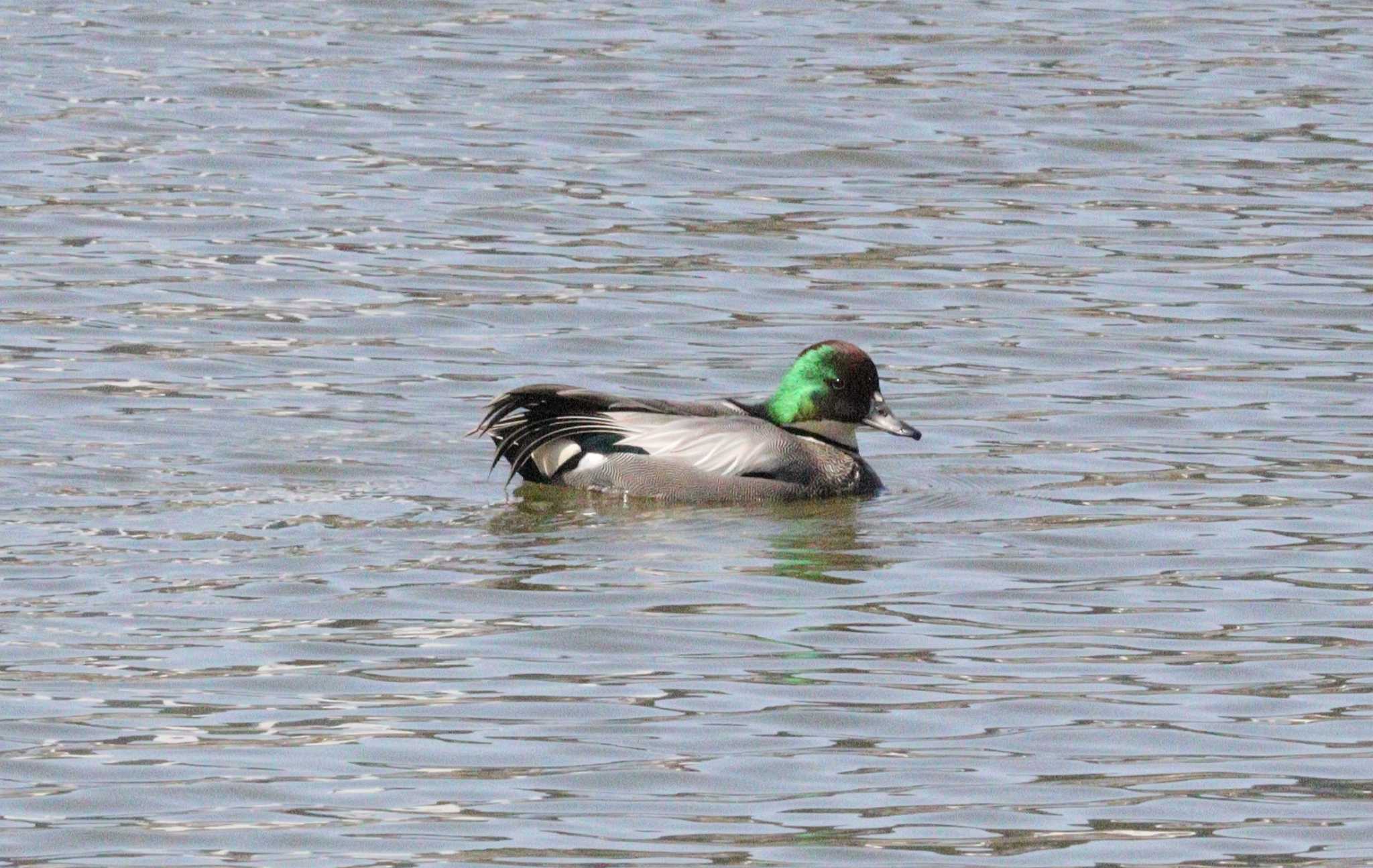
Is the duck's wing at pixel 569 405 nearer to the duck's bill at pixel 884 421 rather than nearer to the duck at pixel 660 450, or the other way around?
the duck at pixel 660 450

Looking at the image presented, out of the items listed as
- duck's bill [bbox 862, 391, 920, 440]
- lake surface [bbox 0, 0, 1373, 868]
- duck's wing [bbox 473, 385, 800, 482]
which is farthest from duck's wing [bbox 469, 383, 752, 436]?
duck's bill [bbox 862, 391, 920, 440]

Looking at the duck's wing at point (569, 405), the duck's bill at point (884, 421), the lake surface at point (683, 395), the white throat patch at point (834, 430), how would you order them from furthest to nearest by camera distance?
the white throat patch at point (834, 430) < the duck's bill at point (884, 421) < the duck's wing at point (569, 405) < the lake surface at point (683, 395)

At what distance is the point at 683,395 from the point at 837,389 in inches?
53.4

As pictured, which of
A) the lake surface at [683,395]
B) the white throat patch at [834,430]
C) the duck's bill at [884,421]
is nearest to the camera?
the lake surface at [683,395]

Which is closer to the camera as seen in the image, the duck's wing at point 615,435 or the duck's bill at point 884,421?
the duck's wing at point 615,435

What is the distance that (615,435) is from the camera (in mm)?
11734

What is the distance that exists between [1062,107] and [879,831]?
1375 centimetres

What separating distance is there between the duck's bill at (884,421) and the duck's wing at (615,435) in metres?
0.46

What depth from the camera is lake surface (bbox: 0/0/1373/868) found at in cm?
750

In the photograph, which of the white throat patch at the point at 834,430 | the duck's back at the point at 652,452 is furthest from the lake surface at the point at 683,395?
the white throat patch at the point at 834,430

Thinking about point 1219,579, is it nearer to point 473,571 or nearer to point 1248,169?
point 473,571

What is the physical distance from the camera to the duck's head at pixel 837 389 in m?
12.1

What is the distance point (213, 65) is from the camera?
21062 millimetres

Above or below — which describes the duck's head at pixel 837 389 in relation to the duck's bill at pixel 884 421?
above
